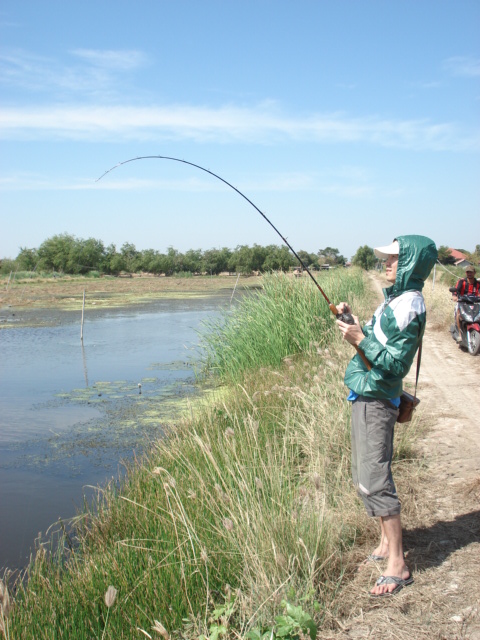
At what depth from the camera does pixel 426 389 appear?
7.27 meters

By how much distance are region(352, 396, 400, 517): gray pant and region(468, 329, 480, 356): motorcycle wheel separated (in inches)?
296

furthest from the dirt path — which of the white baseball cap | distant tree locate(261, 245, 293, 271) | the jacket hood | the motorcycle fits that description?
the motorcycle

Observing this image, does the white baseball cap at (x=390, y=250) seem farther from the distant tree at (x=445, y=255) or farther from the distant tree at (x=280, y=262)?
the distant tree at (x=445, y=255)

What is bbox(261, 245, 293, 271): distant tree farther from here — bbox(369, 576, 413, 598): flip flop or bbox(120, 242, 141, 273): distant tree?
bbox(120, 242, 141, 273): distant tree

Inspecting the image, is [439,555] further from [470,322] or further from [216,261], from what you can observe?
[216,261]

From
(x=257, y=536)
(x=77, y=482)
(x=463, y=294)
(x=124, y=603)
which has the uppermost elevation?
(x=463, y=294)

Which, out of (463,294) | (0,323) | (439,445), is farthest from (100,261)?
(439,445)

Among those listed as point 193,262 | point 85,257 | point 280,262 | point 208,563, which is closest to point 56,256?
point 85,257

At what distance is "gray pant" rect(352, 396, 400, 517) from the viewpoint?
9.51 ft

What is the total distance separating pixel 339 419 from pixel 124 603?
2.22 m

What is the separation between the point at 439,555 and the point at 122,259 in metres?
77.4

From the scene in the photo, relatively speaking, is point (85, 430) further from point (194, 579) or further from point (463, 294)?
point (463, 294)

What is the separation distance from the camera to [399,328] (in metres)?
2.80

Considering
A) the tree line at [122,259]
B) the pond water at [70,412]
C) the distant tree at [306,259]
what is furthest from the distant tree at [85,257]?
the pond water at [70,412]
